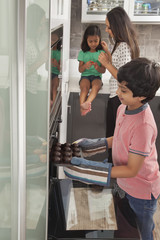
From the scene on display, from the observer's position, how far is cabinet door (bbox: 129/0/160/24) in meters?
2.93

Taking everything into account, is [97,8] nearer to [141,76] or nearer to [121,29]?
[121,29]

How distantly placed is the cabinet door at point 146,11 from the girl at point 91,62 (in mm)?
478

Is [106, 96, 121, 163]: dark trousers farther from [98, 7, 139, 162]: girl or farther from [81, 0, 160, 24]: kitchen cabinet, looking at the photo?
[81, 0, 160, 24]: kitchen cabinet

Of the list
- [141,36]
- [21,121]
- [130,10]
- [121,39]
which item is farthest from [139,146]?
[141,36]

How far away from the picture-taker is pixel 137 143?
50.4 inches

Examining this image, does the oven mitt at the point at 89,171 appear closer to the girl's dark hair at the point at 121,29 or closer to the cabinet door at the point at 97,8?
the girl's dark hair at the point at 121,29

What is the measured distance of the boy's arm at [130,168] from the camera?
128 centimetres

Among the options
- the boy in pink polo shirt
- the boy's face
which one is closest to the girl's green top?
the boy in pink polo shirt

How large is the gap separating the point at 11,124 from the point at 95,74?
Result: 2300 millimetres

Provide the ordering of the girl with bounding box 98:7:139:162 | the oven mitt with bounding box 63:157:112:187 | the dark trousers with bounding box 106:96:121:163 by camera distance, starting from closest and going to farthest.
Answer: the oven mitt with bounding box 63:157:112:187, the girl with bounding box 98:7:139:162, the dark trousers with bounding box 106:96:121:163

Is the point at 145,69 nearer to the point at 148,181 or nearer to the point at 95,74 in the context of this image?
the point at 148,181

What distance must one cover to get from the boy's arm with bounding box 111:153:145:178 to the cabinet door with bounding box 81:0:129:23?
202 centimetres

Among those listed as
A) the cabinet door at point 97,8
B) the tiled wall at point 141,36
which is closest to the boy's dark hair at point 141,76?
the cabinet door at point 97,8

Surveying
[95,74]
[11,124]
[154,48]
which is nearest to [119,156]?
[11,124]
